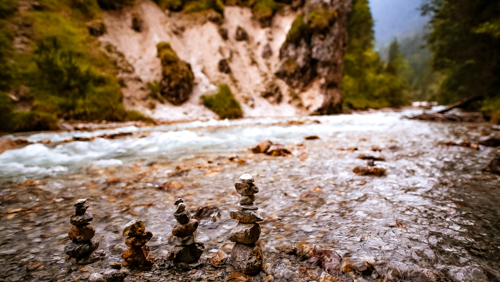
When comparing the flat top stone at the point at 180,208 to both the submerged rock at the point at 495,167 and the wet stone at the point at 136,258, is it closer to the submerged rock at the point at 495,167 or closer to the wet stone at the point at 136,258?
the wet stone at the point at 136,258

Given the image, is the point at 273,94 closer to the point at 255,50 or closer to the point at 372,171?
the point at 255,50

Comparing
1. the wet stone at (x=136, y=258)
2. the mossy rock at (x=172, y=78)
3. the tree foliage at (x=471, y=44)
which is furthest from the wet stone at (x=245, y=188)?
the mossy rock at (x=172, y=78)

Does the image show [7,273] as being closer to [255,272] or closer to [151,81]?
[255,272]

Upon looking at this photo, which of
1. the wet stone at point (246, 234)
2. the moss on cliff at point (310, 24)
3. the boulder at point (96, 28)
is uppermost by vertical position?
the moss on cliff at point (310, 24)

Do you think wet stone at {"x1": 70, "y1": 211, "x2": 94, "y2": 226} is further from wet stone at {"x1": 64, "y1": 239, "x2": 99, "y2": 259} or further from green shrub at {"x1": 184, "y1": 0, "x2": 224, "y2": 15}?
green shrub at {"x1": 184, "y1": 0, "x2": 224, "y2": 15}

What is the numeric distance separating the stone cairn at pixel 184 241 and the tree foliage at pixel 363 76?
49.6 metres

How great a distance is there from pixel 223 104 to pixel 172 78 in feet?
23.0

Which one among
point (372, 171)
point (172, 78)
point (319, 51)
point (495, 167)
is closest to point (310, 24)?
point (319, 51)

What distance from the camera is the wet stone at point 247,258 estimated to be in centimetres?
157

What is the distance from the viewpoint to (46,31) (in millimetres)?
18125

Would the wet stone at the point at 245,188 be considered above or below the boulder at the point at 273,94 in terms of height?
below

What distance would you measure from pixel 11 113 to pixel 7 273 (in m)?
16.1

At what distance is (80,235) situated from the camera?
1.70 meters

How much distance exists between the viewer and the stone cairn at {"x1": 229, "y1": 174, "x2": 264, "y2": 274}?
1592mm
